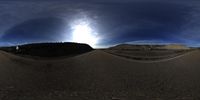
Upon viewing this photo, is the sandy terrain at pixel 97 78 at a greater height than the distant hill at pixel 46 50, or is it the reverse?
the distant hill at pixel 46 50

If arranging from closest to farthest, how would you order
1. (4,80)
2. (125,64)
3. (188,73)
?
(4,80) < (188,73) < (125,64)

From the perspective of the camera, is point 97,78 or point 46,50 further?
point 46,50

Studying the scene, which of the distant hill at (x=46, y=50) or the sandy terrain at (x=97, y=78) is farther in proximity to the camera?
the distant hill at (x=46, y=50)

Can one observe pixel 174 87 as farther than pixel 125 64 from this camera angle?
No

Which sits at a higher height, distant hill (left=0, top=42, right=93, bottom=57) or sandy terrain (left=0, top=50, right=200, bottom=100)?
distant hill (left=0, top=42, right=93, bottom=57)

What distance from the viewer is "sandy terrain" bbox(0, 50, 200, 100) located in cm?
1422

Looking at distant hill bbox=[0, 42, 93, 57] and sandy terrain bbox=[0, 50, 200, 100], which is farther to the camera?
distant hill bbox=[0, 42, 93, 57]

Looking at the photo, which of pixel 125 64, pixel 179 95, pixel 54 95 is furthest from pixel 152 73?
pixel 54 95

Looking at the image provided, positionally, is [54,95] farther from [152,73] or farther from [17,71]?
[152,73]

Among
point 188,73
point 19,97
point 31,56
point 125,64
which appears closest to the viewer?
point 19,97

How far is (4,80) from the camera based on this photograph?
56.9 feet

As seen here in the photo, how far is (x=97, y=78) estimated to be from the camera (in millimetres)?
18594

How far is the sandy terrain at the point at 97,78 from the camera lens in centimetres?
1422

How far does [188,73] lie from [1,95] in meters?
9.69
